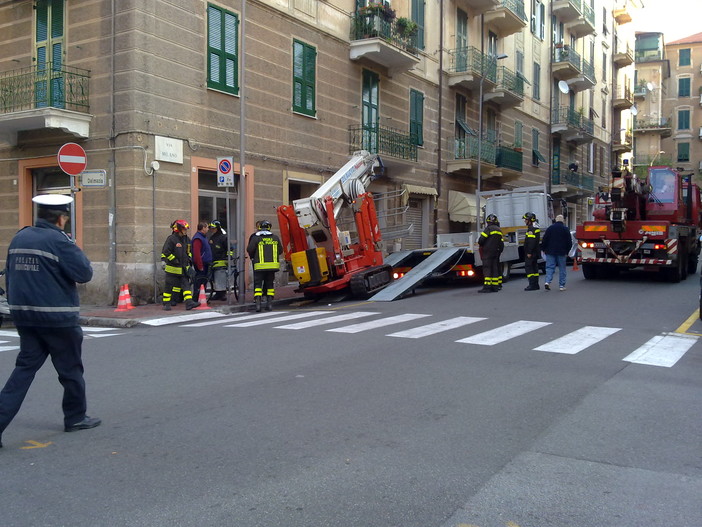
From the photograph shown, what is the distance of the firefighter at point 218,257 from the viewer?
14.3 meters

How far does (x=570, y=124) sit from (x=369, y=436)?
34.8 meters

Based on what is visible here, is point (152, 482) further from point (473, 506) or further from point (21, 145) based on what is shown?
point (21, 145)

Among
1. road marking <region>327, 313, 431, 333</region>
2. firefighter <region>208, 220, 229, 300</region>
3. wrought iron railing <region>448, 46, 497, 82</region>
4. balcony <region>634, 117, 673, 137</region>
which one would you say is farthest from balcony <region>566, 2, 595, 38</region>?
road marking <region>327, 313, 431, 333</region>

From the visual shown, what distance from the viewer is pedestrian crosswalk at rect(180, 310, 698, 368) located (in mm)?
8383

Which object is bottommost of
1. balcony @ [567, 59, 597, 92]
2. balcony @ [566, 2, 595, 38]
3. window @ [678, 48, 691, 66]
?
balcony @ [567, 59, 597, 92]

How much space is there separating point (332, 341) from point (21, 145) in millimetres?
11086

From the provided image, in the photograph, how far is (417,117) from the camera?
24391mm

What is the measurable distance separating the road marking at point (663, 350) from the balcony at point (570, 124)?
1128 inches

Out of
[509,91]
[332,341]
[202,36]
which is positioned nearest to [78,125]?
[202,36]

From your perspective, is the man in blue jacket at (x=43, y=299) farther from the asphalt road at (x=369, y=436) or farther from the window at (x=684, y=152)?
the window at (x=684, y=152)

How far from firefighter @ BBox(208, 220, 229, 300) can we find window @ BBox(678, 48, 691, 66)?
57.7 meters

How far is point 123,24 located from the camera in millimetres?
14539

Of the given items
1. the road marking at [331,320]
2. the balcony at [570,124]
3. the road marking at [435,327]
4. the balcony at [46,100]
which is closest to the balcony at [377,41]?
the balcony at [46,100]

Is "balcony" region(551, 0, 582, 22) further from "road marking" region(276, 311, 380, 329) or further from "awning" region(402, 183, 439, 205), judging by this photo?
"road marking" region(276, 311, 380, 329)
